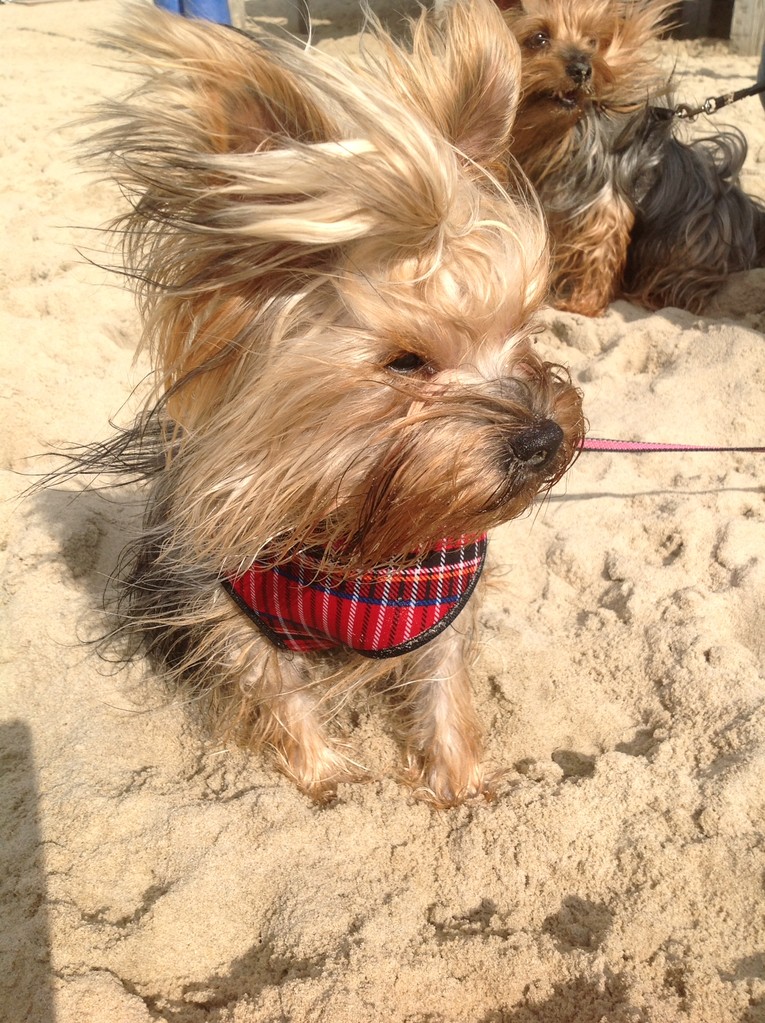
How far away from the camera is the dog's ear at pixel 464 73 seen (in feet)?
5.25

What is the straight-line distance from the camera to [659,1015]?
1.69 meters

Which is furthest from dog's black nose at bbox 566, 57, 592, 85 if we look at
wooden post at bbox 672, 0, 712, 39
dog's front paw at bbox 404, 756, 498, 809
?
wooden post at bbox 672, 0, 712, 39

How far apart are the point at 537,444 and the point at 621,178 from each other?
325cm

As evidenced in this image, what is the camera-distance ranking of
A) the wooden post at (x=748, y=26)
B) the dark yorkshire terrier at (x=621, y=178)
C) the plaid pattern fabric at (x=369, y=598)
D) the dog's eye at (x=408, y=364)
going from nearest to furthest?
the dog's eye at (x=408, y=364)
the plaid pattern fabric at (x=369, y=598)
the dark yorkshire terrier at (x=621, y=178)
the wooden post at (x=748, y=26)

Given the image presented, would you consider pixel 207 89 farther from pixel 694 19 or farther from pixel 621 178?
pixel 694 19

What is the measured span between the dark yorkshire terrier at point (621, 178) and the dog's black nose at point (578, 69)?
0.03 m

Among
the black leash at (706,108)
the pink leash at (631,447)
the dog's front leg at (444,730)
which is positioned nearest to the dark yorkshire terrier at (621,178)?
the black leash at (706,108)

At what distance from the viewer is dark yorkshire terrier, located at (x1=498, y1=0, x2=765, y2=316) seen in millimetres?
4012

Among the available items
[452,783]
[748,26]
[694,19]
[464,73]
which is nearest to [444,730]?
[452,783]

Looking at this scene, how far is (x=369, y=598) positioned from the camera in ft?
6.31

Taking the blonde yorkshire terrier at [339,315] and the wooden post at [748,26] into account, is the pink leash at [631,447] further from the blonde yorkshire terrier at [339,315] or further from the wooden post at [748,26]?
the wooden post at [748,26]

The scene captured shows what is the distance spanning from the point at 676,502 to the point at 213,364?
197cm

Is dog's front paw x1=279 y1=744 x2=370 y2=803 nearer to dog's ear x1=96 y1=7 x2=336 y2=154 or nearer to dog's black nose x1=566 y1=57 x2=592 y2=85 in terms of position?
dog's ear x1=96 y1=7 x2=336 y2=154

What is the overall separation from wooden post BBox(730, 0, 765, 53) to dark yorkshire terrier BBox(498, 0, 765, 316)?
2.91 metres
